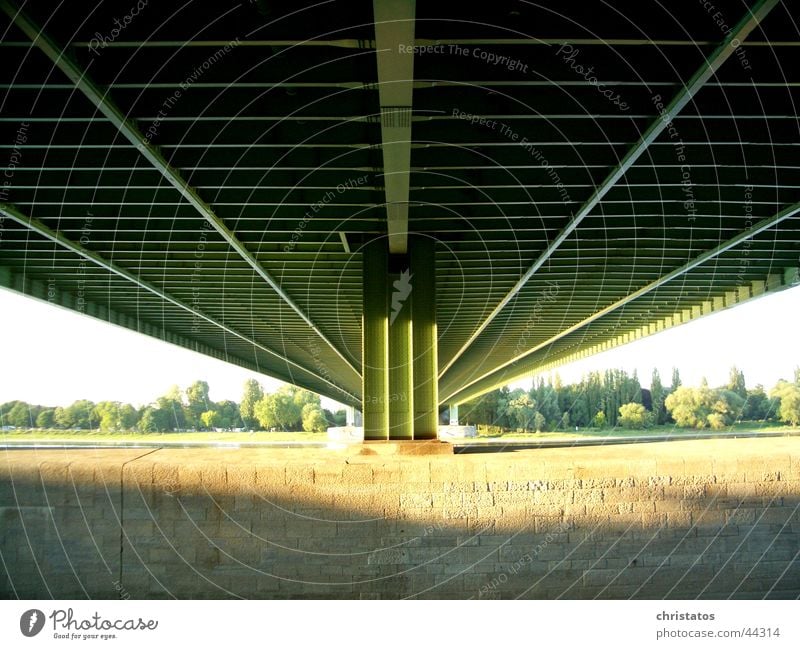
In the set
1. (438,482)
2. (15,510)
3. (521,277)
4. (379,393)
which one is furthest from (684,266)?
(15,510)

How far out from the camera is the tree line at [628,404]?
4203cm

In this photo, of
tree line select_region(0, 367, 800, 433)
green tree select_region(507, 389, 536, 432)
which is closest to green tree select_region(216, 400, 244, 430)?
tree line select_region(0, 367, 800, 433)

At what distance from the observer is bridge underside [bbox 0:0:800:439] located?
7.57 m

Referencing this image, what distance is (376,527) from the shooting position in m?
12.3

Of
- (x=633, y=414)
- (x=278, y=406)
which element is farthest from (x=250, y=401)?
(x=633, y=414)

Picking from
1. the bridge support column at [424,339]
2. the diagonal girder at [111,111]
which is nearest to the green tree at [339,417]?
the bridge support column at [424,339]

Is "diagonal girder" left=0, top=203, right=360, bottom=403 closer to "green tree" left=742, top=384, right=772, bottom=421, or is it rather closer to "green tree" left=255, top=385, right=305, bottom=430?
"green tree" left=742, top=384, right=772, bottom=421

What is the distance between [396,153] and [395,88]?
7.46 feet

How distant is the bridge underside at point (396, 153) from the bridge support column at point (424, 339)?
0.16 feet

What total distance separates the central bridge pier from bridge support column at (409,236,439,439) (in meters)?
3.12

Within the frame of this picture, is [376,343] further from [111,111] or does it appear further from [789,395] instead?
[789,395]

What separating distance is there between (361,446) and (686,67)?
1009 cm

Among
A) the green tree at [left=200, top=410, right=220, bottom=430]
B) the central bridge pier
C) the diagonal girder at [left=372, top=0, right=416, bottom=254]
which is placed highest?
the diagonal girder at [left=372, top=0, right=416, bottom=254]

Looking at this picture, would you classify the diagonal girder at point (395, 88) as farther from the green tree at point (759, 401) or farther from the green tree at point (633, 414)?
the green tree at point (633, 414)
